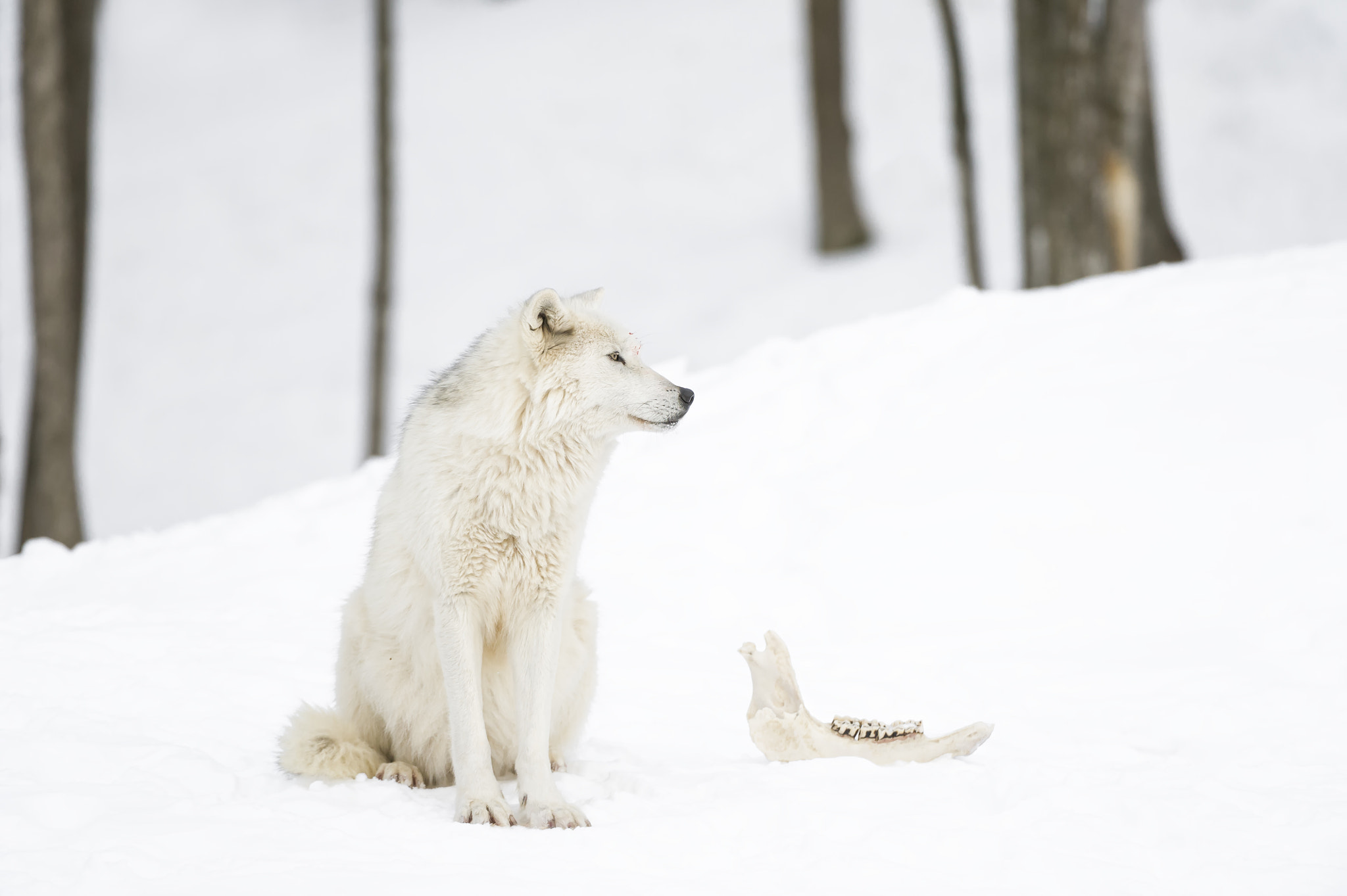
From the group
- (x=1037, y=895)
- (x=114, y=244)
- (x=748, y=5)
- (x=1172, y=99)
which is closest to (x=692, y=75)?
(x=748, y=5)

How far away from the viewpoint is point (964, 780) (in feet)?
13.8

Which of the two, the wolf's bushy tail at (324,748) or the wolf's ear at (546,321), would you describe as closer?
the wolf's ear at (546,321)

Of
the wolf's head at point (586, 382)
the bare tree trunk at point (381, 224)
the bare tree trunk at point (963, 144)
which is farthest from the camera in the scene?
the bare tree trunk at point (963, 144)

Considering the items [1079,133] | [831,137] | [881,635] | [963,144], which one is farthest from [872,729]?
[831,137]

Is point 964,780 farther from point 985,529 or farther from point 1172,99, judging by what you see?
point 1172,99

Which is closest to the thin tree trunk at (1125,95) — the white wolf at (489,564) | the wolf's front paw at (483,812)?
the white wolf at (489,564)

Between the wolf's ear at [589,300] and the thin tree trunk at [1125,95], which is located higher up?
the thin tree trunk at [1125,95]

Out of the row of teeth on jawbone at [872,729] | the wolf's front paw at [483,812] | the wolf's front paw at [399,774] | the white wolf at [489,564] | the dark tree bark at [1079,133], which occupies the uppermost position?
the dark tree bark at [1079,133]

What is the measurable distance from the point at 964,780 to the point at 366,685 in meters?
2.12

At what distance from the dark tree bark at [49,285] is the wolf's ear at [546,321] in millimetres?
7431

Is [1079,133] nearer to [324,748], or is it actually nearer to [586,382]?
[586,382]

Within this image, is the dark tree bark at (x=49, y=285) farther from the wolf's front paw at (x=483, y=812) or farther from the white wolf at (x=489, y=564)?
the wolf's front paw at (x=483, y=812)

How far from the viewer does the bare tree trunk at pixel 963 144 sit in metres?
13.5

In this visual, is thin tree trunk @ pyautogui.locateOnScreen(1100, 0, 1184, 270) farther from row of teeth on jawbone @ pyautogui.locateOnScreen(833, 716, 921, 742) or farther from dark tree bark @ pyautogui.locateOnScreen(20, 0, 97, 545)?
dark tree bark @ pyautogui.locateOnScreen(20, 0, 97, 545)
